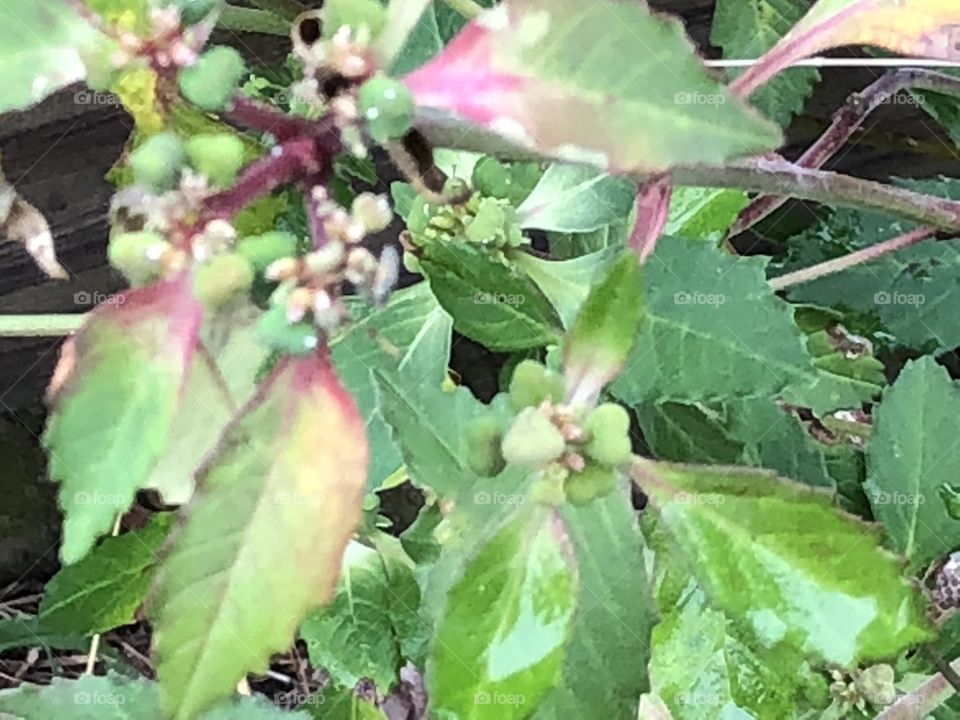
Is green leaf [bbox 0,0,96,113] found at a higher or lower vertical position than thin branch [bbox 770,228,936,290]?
higher

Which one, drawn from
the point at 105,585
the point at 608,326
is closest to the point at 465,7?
the point at 608,326

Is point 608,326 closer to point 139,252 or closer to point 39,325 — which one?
point 139,252

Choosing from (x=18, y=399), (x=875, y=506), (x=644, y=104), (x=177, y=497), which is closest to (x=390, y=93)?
(x=644, y=104)

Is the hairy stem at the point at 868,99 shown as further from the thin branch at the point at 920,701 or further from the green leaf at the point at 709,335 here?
the thin branch at the point at 920,701

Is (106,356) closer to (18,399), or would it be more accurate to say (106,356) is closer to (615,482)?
(615,482)

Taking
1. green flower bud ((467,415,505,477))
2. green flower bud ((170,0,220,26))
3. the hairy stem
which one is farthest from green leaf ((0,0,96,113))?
the hairy stem

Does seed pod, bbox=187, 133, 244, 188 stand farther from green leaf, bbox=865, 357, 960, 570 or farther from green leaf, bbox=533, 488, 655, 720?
green leaf, bbox=865, 357, 960, 570

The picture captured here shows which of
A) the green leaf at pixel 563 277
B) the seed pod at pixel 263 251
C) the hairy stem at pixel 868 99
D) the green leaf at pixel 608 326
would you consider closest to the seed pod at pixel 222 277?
the seed pod at pixel 263 251

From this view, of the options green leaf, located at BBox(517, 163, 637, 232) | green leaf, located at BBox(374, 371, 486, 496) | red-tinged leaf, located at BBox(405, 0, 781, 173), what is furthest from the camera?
green leaf, located at BBox(517, 163, 637, 232)
